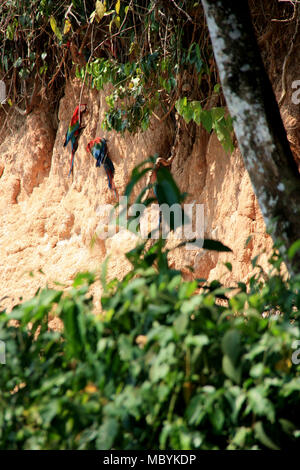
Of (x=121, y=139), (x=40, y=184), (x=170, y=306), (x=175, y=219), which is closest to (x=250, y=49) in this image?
(x=175, y=219)

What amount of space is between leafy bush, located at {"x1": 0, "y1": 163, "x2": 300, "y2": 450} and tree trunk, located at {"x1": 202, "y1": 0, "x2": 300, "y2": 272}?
677mm

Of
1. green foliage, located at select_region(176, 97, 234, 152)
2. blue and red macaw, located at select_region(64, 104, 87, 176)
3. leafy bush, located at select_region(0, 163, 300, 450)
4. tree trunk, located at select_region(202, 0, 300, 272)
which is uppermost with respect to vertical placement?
blue and red macaw, located at select_region(64, 104, 87, 176)

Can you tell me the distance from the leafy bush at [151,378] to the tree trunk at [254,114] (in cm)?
68

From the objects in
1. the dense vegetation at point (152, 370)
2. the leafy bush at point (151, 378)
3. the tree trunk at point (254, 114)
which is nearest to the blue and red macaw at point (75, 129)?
the tree trunk at point (254, 114)

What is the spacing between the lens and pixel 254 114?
8.02 feet

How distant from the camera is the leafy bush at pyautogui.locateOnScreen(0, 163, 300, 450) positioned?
1635mm

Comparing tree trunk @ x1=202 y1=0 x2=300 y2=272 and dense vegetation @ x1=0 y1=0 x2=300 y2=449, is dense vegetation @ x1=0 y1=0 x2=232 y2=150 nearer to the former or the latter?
tree trunk @ x1=202 y1=0 x2=300 y2=272

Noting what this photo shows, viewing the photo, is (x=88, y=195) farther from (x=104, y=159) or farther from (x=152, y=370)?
(x=152, y=370)

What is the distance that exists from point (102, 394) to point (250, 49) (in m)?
1.56

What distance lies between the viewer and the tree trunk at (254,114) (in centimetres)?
239

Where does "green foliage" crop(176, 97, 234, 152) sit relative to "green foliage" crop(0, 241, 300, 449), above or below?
above

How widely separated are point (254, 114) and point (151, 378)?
1.27 m

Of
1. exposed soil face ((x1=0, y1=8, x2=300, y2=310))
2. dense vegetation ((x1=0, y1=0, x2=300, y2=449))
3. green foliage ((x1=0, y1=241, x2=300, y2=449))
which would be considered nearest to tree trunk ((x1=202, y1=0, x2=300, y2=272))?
dense vegetation ((x1=0, y1=0, x2=300, y2=449))

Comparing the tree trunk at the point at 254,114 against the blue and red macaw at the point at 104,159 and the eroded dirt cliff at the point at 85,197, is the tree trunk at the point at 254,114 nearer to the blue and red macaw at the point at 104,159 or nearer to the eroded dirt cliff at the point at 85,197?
the eroded dirt cliff at the point at 85,197
